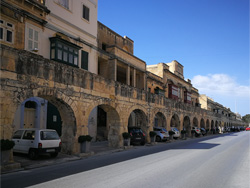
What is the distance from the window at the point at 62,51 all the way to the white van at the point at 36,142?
23.0ft

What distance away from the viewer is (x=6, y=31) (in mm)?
14195

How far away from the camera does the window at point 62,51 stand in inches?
667

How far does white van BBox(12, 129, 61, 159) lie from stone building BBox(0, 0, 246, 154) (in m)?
1.35

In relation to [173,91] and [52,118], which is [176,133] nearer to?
[173,91]

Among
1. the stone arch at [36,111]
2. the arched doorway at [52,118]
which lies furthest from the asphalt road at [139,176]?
the arched doorway at [52,118]

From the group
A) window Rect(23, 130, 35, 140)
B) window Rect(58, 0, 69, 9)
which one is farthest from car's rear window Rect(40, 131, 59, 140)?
window Rect(58, 0, 69, 9)

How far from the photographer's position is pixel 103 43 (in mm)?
25297

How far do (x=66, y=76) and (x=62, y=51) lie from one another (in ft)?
18.9

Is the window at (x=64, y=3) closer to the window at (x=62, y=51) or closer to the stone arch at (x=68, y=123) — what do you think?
the window at (x=62, y=51)

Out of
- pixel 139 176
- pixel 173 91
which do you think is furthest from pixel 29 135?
pixel 173 91

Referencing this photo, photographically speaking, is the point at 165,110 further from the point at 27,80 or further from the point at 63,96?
the point at 27,80

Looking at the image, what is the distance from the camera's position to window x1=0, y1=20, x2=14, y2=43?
13913mm

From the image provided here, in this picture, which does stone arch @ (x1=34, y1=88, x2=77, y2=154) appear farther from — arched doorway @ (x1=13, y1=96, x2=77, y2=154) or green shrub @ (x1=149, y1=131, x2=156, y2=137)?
green shrub @ (x1=149, y1=131, x2=156, y2=137)

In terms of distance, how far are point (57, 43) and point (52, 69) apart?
6.19m
